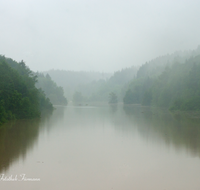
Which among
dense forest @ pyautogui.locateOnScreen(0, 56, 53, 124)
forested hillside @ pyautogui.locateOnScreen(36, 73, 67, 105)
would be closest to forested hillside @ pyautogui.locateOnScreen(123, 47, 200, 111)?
dense forest @ pyautogui.locateOnScreen(0, 56, 53, 124)

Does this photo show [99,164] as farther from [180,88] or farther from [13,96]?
[180,88]

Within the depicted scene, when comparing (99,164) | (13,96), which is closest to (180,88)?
(13,96)

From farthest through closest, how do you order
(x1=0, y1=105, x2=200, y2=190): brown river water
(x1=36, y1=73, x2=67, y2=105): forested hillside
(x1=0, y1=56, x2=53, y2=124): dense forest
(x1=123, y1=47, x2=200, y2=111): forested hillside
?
(x1=36, y1=73, x2=67, y2=105): forested hillside
(x1=123, y1=47, x2=200, y2=111): forested hillside
(x1=0, y1=56, x2=53, y2=124): dense forest
(x1=0, y1=105, x2=200, y2=190): brown river water

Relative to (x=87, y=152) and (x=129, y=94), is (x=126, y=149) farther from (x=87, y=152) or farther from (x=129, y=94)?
(x=129, y=94)

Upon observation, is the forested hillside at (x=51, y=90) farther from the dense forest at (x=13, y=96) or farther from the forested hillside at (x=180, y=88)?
the dense forest at (x=13, y=96)

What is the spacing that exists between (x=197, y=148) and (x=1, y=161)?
10854 mm

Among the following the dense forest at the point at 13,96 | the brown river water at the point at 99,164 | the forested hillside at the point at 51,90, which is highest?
the forested hillside at the point at 51,90

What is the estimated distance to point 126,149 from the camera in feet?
46.2

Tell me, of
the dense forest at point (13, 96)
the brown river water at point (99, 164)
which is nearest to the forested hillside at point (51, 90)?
the dense forest at point (13, 96)

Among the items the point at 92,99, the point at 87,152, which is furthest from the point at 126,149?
the point at 92,99

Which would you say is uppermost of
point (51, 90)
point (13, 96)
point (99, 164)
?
point (51, 90)

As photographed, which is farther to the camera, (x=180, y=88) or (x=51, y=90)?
(x=51, y=90)

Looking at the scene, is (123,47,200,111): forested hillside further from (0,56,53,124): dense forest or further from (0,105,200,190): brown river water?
(0,105,200,190): brown river water

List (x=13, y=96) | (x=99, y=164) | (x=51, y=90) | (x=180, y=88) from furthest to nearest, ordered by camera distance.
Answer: (x=51, y=90) → (x=180, y=88) → (x=13, y=96) → (x=99, y=164)
